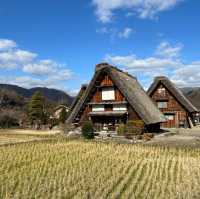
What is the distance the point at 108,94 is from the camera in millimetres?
35312

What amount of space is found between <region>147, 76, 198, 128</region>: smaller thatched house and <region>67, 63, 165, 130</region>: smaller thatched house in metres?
14.9

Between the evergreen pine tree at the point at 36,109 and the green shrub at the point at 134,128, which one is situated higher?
the evergreen pine tree at the point at 36,109

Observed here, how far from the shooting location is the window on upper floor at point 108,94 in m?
35.1

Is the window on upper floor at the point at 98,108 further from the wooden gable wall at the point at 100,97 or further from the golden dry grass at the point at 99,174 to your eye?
the golden dry grass at the point at 99,174

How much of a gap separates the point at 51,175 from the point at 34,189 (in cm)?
239

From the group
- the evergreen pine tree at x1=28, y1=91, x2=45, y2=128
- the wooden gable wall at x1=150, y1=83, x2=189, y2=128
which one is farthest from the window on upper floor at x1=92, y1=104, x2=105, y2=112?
the evergreen pine tree at x1=28, y1=91, x2=45, y2=128

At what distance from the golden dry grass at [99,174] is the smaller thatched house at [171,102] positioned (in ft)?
100

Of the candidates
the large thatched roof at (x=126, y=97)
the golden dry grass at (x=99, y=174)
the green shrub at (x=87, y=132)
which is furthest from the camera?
the large thatched roof at (x=126, y=97)

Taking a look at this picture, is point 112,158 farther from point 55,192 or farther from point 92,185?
point 55,192

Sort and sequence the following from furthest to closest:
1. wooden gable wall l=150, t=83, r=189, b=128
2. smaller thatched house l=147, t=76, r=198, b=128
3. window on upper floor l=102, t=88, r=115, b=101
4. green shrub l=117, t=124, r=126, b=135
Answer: wooden gable wall l=150, t=83, r=189, b=128 → smaller thatched house l=147, t=76, r=198, b=128 → window on upper floor l=102, t=88, r=115, b=101 → green shrub l=117, t=124, r=126, b=135

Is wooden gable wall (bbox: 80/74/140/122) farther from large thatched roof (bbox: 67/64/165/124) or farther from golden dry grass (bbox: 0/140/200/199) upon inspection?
golden dry grass (bbox: 0/140/200/199)

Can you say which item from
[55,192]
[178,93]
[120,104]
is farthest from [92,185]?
[178,93]

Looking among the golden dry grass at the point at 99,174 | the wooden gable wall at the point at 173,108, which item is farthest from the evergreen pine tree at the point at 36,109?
the golden dry grass at the point at 99,174

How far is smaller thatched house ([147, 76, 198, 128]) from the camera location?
50338 mm
